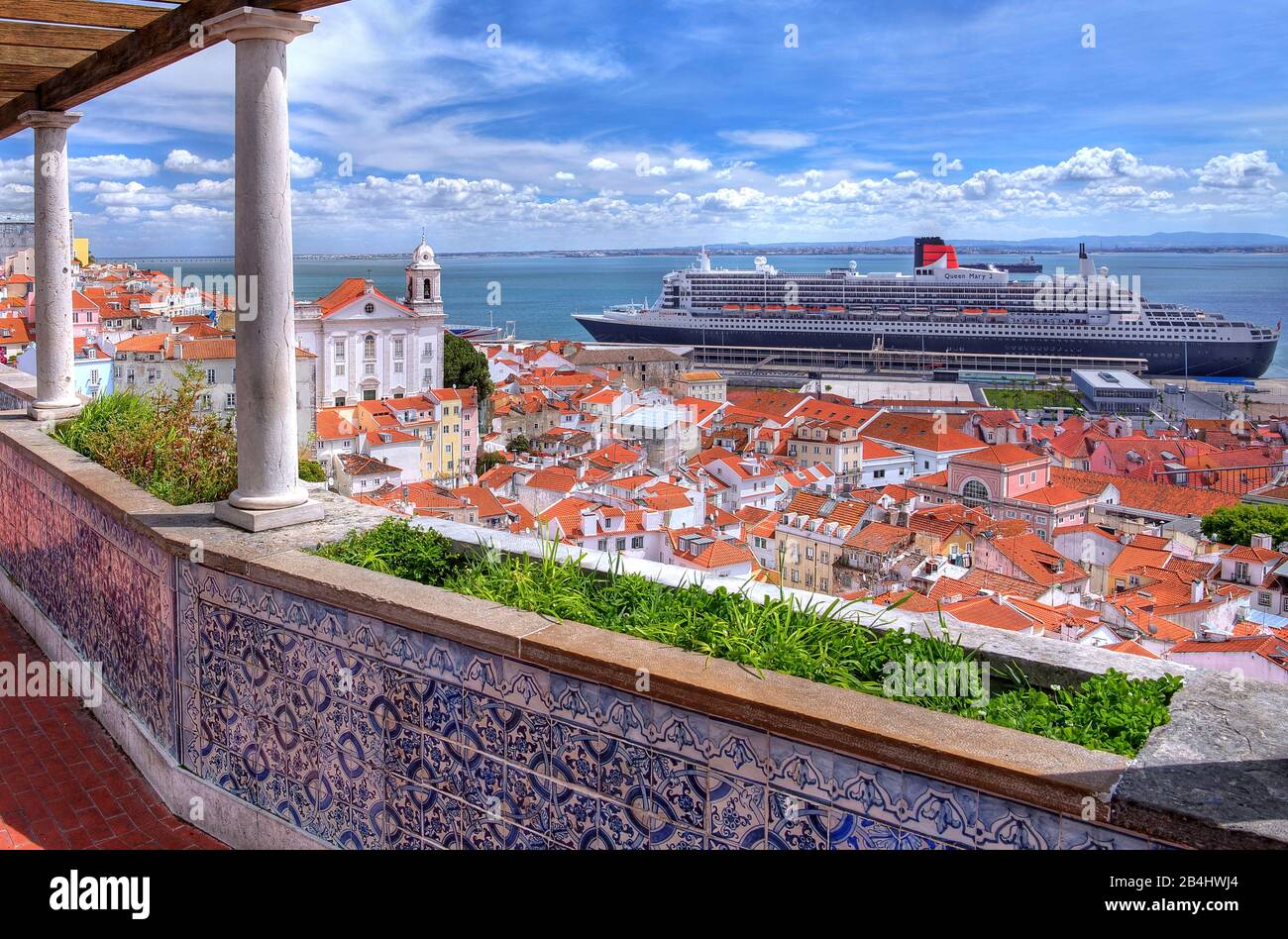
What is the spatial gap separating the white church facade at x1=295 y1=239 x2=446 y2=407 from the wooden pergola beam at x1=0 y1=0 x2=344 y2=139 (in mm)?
28676

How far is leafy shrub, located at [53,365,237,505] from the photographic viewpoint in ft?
8.87

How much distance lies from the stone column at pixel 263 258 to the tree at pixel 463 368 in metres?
30.4

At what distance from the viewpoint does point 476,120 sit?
281ft

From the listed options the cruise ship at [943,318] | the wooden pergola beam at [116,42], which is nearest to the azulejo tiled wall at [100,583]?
the wooden pergola beam at [116,42]

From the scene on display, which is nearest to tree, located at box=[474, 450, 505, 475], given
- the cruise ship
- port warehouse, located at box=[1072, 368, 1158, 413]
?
port warehouse, located at box=[1072, 368, 1158, 413]

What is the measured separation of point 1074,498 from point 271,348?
1741cm

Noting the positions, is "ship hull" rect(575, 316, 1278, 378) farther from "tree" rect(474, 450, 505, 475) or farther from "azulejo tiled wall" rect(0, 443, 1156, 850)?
"azulejo tiled wall" rect(0, 443, 1156, 850)

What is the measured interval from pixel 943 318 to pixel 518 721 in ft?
165

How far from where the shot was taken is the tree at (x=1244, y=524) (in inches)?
600

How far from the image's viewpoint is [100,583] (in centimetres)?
265

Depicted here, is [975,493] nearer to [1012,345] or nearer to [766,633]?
[766,633]

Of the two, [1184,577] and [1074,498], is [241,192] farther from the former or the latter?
[1074,498]

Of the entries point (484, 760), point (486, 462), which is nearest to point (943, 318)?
point (486, 462)
